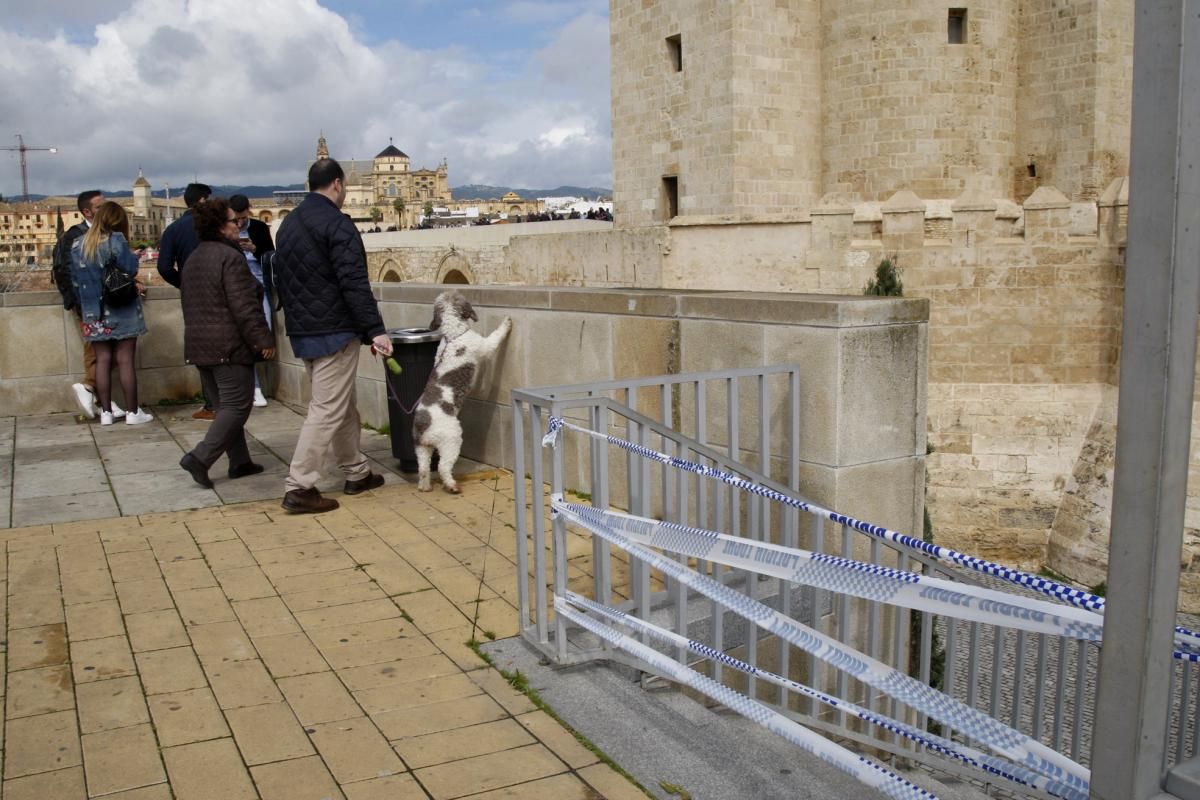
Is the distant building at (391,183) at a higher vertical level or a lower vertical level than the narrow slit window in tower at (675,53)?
higher

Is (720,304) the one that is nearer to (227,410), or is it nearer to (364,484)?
(364,484)

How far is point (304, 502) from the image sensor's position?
583cm

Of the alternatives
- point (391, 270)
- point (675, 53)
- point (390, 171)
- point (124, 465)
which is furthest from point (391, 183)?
point (124, 465)

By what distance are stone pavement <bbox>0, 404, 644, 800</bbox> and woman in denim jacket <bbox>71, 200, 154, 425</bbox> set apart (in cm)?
214

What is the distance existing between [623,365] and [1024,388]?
12.3 meters

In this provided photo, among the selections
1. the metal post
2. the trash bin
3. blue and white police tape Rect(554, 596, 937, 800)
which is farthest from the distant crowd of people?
the metal post

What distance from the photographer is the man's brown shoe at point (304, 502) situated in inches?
229

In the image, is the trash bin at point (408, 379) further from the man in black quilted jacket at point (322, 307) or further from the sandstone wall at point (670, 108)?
the sandstone wall at point (670, 108)

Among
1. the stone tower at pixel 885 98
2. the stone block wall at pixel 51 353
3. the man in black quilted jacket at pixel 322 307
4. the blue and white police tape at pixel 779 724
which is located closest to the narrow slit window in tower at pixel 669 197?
the stone tower at pixel 885 98

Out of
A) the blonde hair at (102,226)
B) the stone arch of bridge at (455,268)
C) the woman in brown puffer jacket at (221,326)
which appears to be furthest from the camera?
the stone arch of bridge at (455,268)

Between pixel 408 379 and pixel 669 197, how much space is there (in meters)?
17.4

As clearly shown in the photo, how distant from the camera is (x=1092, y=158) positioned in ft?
64.2

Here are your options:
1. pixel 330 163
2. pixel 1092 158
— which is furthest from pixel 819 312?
pixel 1092 158

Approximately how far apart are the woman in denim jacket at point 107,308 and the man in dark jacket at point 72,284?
179 millimetres
